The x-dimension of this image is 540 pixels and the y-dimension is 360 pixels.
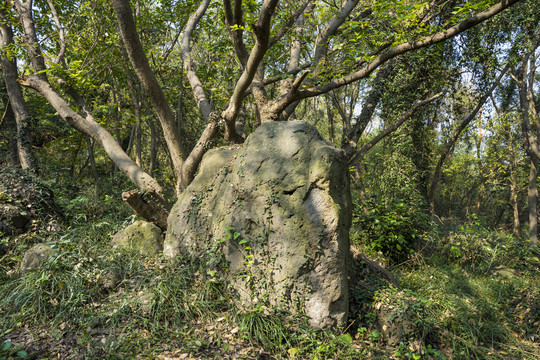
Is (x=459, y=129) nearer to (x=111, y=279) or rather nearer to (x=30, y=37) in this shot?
(x=111, y=279)

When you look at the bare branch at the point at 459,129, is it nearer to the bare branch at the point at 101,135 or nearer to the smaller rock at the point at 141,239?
the smaller rock at the point at 141,239

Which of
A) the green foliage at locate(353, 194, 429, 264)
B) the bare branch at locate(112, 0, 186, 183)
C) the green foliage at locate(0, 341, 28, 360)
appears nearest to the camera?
the green foliage at locate(0, 341, 28, 360)

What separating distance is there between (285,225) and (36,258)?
3.42 metres

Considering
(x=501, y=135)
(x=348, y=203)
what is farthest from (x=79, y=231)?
(x=501, y=135)

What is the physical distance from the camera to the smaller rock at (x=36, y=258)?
393 cm

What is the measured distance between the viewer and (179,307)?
3.50 meters

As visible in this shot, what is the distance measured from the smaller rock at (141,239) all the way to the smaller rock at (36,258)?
87 cm

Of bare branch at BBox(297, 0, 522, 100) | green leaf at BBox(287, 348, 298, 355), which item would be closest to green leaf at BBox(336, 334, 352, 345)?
green leaf at BBox(287, 348, 298, 355)

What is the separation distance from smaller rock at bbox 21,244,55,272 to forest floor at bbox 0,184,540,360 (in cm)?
12

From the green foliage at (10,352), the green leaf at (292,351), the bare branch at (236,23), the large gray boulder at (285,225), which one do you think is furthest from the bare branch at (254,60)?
the green foliage at (10,352)

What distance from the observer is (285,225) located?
3.58 metres

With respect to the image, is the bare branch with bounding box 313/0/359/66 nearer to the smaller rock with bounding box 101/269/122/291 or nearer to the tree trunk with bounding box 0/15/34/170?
the smaller rock with bounding box 101/269/122/291

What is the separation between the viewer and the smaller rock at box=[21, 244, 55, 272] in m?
3.93

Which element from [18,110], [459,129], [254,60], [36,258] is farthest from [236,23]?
[459,129]
